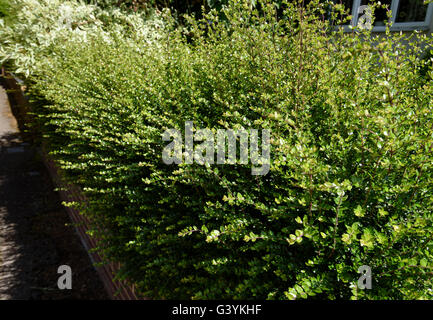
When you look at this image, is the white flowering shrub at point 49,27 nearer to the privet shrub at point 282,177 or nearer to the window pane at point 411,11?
the privet shrub at point 282,177

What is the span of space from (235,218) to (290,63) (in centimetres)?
150

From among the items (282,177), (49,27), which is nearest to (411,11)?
(282,177)

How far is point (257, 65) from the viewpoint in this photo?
267 cm

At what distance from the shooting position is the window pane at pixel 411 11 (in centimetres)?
810

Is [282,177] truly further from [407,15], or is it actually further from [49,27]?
[407,15]

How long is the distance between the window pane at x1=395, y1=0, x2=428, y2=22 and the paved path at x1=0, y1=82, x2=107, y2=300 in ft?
31.1

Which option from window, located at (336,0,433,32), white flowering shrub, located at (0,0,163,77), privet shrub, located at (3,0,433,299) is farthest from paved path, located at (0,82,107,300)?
window, located at (336,0,433,32)

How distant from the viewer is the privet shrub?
58.6 inches

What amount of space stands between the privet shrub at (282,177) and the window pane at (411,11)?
23.4 feet

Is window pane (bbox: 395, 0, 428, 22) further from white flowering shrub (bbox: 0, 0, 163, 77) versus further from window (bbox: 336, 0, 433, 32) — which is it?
white flowering shrub (bbox: 0, 0, 163, 77)

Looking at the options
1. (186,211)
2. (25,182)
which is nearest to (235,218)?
(186,211)

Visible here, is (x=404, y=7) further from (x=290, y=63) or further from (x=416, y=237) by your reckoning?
(x=416, y=237)

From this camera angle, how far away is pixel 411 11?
8.24 meters

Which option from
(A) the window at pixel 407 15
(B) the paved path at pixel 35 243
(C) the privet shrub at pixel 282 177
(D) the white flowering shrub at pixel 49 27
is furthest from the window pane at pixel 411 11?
(B) the paved path at pixel 35 243
